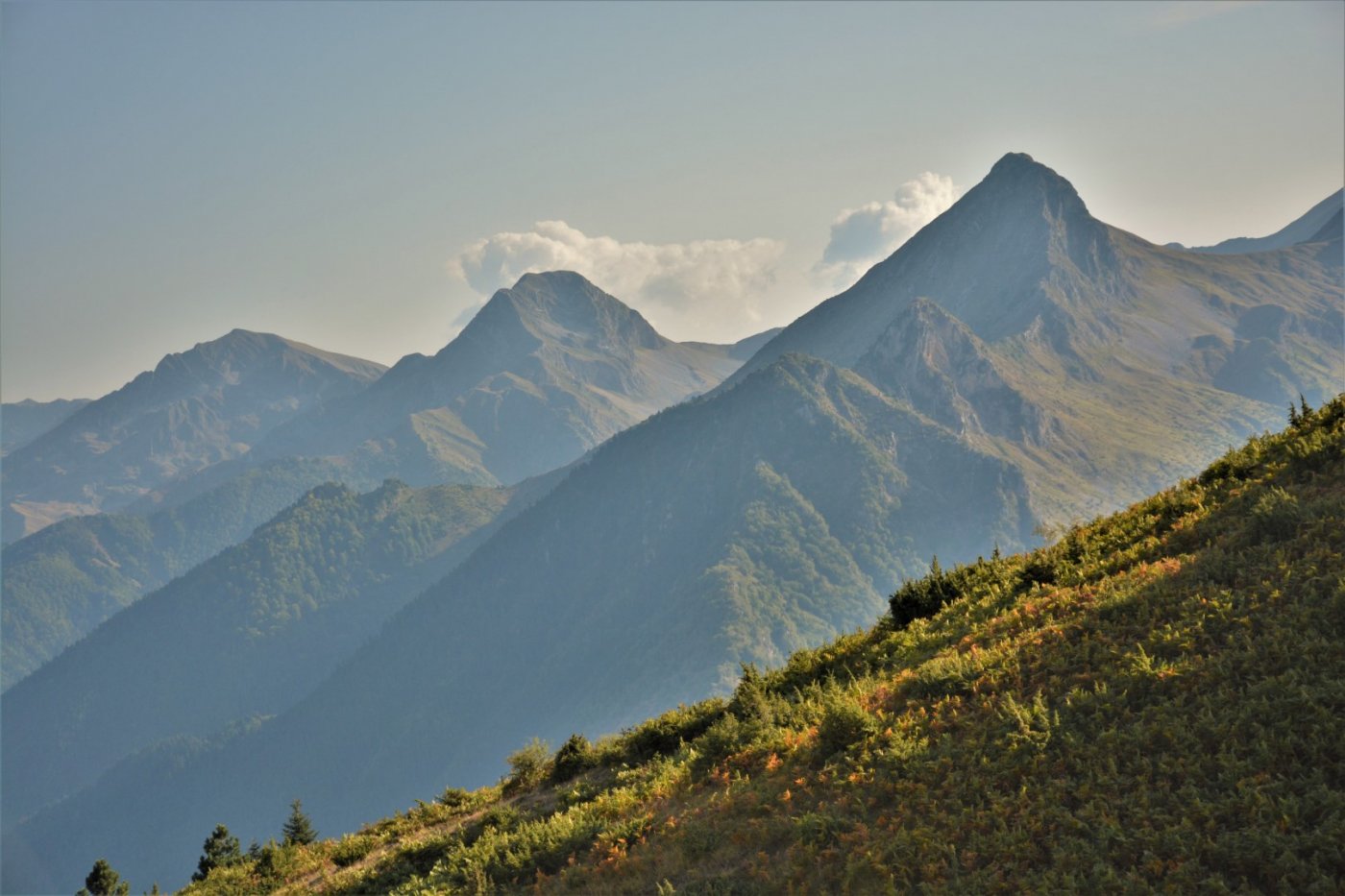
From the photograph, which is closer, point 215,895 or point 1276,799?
point 1276,799

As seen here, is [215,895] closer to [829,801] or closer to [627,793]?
[627,793]

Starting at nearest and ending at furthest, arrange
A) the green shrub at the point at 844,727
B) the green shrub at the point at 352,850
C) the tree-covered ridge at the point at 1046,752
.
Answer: the tree-covered ridge at the point at 1046,752, the green shrub at the point at 844,727, the green shrub at the point at 352,850

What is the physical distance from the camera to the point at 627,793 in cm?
1798

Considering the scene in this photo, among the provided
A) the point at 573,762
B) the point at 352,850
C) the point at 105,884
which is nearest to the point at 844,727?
the point at 573,762

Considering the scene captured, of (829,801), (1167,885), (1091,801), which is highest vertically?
(829,801)

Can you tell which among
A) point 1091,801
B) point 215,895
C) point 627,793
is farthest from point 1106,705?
point 215,895

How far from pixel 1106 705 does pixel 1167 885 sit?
3434 millimetres

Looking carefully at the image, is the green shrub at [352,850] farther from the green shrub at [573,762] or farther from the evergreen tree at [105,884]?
the evergreen tree at [105,884]

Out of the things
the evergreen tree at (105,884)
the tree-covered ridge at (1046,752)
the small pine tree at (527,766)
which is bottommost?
the tree-covered ridge at (1046,752)

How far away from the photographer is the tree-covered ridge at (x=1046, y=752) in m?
11.9

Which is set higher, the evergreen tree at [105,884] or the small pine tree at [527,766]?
the evergreen tree at [105,884]

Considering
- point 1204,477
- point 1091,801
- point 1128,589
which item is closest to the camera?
point 1091,801

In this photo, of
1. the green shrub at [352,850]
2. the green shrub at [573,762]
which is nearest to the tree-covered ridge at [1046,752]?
Answer: the green shrub at [352,850]

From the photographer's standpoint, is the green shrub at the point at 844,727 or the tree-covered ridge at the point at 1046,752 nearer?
the tree-covered ridge at the point at 1046,752
